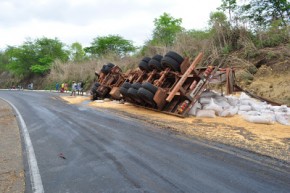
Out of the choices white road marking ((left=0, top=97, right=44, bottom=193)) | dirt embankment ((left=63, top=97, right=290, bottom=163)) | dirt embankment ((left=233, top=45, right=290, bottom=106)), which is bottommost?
white road marking ((left=0, top=97, right=44, bottom=193))

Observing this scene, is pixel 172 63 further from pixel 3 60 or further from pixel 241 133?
pixel 3 60

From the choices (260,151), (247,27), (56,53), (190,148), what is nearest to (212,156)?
(190,148)

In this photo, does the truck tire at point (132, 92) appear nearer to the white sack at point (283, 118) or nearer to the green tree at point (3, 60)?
the white sack at point (283, 118)

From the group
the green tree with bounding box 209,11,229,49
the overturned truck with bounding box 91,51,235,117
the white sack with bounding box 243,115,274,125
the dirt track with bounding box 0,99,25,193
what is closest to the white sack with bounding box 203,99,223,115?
the overturned truck with bounding box 91,51,235,117

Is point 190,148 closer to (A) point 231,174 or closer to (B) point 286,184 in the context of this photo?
(A) point 231,174

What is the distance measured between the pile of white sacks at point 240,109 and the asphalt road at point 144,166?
11.1 feet

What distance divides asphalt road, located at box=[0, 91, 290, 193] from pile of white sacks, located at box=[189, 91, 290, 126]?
11.1 ft

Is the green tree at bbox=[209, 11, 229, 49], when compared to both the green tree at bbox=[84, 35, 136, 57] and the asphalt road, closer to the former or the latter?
the asphalt road

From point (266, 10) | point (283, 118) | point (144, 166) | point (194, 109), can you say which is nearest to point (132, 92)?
point (194, 109)

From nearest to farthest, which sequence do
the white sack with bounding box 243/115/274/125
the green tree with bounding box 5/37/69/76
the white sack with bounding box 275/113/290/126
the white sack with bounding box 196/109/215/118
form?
the white sack with bounding box 243/115/274/125
the white sack with bounding box 275/113/290/126
the white sack with bounding box 196/109/215/118
the green tree with bounding box 5/37/69/76

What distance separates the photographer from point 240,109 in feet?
32.9

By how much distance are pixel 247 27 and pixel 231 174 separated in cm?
1461

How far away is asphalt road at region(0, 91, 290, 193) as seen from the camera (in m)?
3.66

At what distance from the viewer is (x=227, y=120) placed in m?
9.13
